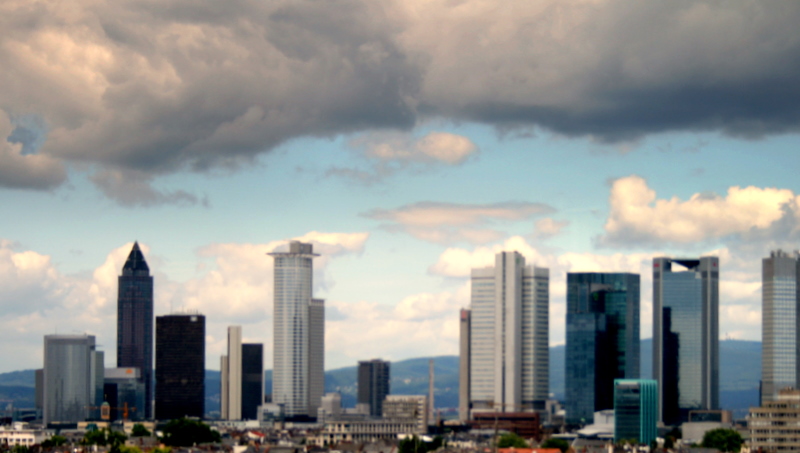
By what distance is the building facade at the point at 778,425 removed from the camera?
185250mm

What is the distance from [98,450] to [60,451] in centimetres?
633

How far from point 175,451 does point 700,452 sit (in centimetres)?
7391

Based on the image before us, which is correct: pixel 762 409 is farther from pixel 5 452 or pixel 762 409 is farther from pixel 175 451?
pixel 5 452

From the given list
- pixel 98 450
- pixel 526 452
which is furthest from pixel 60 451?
pixel 526 452

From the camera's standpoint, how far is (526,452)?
19825cm

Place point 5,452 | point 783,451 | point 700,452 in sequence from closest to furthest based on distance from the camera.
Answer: point 5,452 < point 783,451 < point 700,452

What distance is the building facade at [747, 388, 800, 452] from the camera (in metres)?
185

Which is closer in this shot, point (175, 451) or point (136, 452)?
point (136, 452)

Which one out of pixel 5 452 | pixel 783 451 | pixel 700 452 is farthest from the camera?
pixel 700 452

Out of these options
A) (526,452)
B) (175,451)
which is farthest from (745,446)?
(175,451)

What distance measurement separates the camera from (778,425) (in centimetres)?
18750

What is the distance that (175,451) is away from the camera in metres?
191

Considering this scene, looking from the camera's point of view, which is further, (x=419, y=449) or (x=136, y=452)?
(x=419, y=449)

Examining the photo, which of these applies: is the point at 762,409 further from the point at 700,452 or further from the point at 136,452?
the point at 136,452
